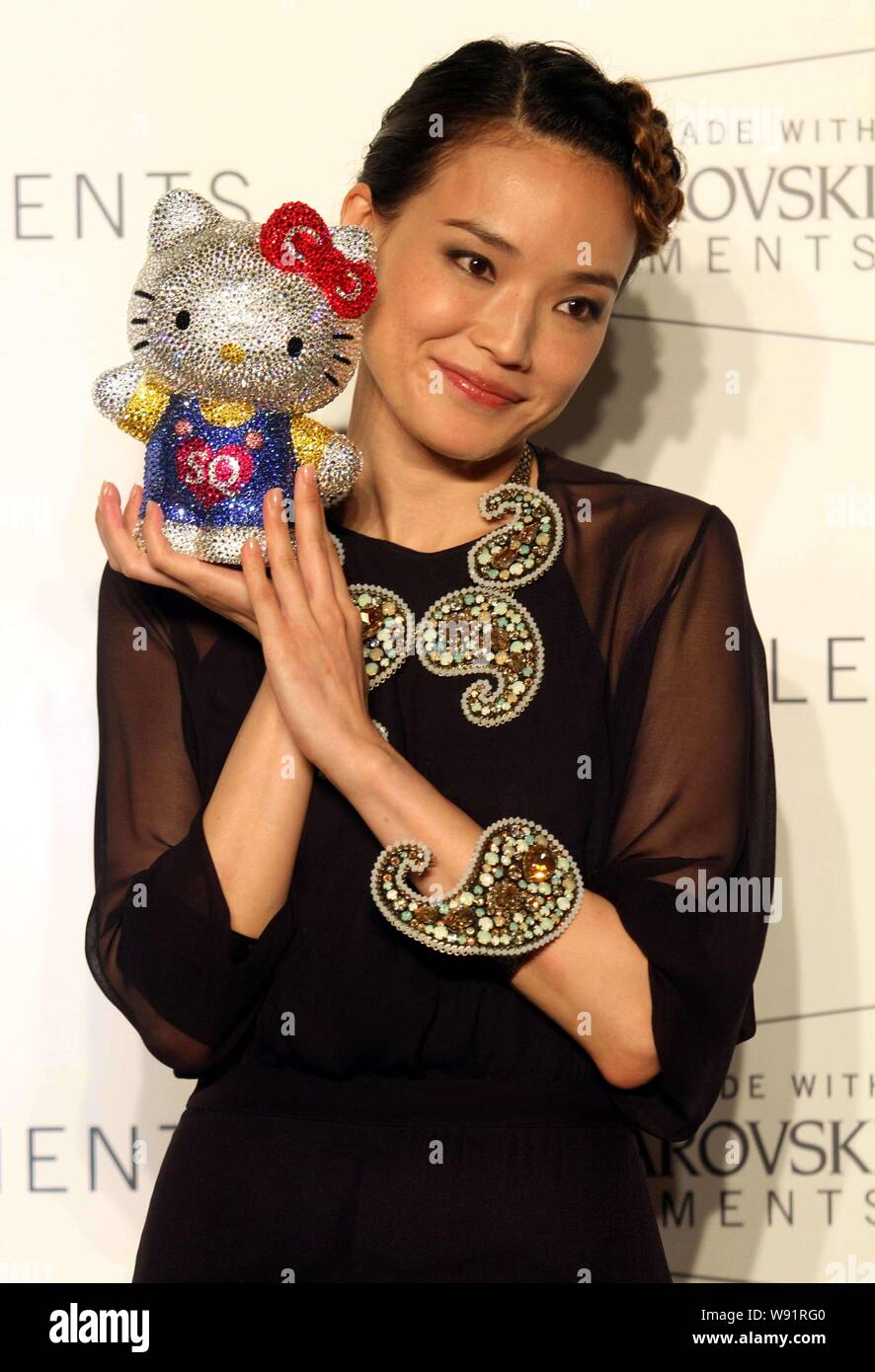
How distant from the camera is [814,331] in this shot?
6.06ft

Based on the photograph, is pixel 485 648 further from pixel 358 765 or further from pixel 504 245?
pixel 504 245

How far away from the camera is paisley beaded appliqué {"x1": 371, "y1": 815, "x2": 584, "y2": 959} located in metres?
1.24

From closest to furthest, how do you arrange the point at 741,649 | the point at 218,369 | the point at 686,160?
the point at 218,369 → the point at 741,649 → the point at 686,160

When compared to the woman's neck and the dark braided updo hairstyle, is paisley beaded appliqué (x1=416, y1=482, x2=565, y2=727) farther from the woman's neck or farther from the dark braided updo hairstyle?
the dark braided updo hairstyle

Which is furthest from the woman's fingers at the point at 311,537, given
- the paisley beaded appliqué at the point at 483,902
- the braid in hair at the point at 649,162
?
the braid in hair at the point at 649,162

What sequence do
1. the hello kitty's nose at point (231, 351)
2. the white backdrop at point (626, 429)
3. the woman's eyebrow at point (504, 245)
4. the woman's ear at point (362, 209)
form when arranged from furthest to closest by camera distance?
1. the white backdrop at point (626, 429)
2. the woman's ear at point (362, 209)
3. the woman's eyebrow at point (504, 245)
4. the hello kitty's nose at point (231, 351)

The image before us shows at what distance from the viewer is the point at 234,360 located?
1213 mm

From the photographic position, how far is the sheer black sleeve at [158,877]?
130 centimetres

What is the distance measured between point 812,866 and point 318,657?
0.84 meters

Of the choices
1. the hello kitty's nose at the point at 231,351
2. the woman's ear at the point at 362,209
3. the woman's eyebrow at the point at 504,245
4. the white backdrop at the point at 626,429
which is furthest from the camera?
the white backdrop at the point at 626,429

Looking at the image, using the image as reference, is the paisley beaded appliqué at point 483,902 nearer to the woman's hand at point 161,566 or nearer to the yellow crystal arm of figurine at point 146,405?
the woman's hand at point 161,566

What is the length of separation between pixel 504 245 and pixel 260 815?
0.51m
